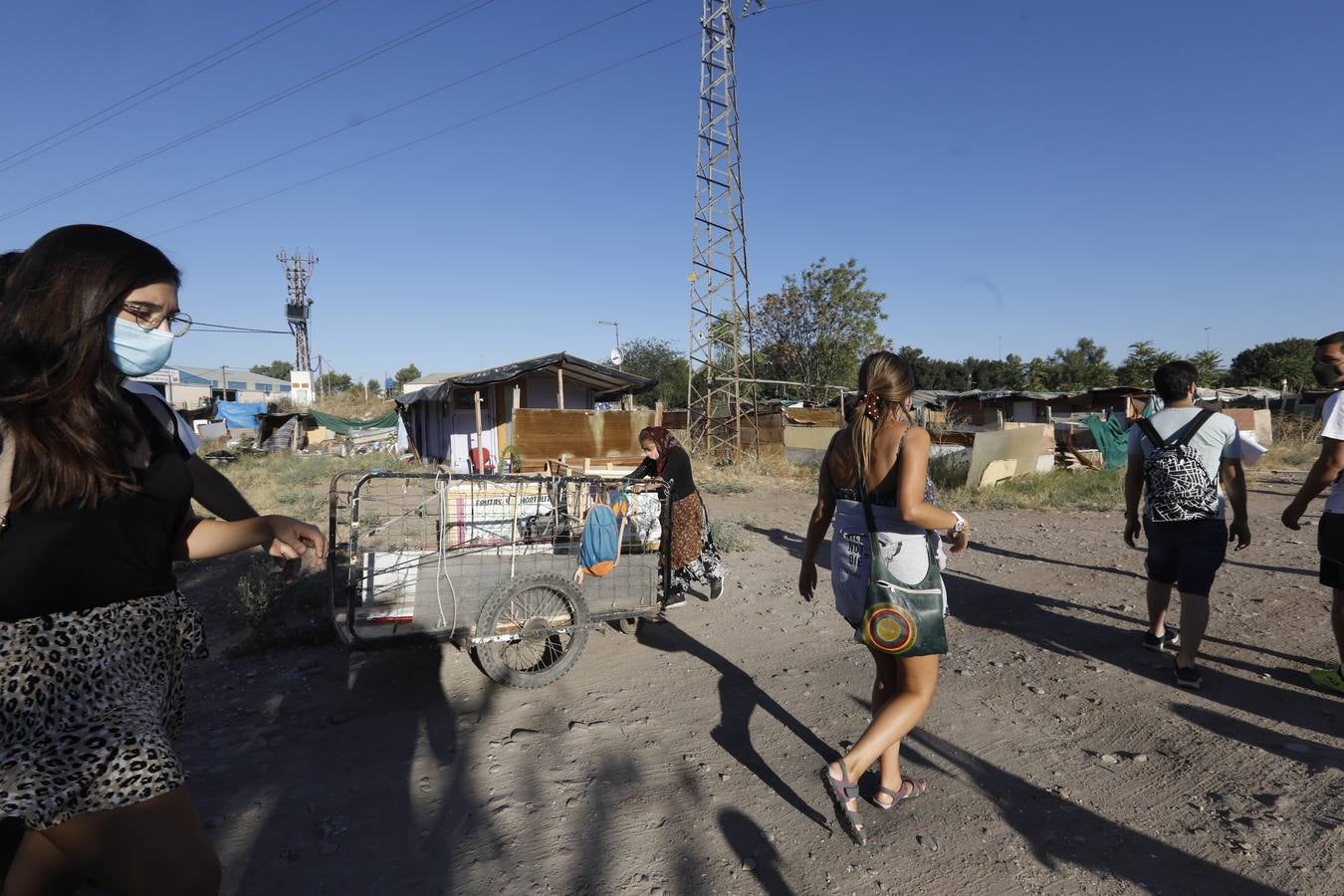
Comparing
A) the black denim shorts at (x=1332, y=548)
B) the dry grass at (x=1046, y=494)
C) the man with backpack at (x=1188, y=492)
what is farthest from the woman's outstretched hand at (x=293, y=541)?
the dry grass at (x=1046, y=494)

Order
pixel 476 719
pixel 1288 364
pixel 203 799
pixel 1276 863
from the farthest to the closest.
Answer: pixel 1288 364
pixel 476 719
pixel 203 799
pixel 1276 863

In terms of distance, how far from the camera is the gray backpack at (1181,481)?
12.8ft

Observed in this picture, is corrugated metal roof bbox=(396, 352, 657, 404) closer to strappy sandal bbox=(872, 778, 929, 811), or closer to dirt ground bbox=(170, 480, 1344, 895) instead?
dirt ground bbox=(170, 480, 1344, 895)

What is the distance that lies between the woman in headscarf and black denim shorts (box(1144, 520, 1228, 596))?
3.05 m

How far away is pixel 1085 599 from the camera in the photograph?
18.9 ft

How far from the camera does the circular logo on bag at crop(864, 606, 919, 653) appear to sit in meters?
2.57

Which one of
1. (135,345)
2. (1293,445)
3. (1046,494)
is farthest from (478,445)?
(1293,445)

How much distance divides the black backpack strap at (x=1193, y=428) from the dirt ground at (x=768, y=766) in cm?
133

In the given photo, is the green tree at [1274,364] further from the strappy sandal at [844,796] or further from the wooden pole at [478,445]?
the strappy sandal at [844,796]

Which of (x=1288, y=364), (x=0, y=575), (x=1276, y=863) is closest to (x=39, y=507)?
(x=0, y=575)

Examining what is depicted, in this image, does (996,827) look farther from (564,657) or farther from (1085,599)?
(1085,599)

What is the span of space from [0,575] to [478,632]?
9.03 ft

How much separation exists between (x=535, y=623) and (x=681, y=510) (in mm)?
1832

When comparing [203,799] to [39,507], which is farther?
[203,799]
